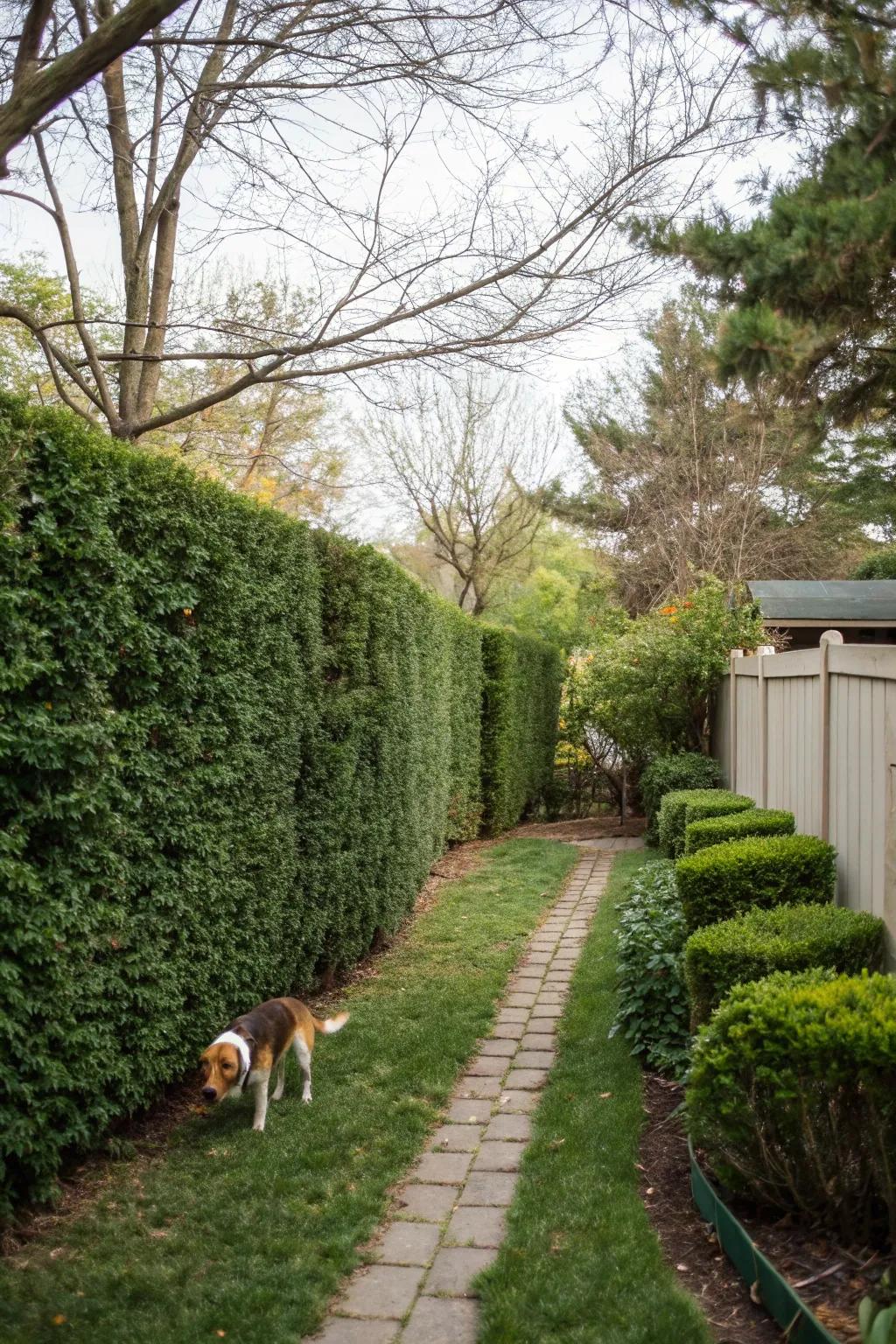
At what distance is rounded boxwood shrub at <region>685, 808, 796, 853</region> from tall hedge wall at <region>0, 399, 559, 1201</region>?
8.14 ft

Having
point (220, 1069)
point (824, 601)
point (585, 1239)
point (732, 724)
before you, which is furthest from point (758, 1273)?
point (824, 601)

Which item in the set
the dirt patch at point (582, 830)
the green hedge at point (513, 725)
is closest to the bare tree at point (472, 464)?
the green hedge at point (513, 725)

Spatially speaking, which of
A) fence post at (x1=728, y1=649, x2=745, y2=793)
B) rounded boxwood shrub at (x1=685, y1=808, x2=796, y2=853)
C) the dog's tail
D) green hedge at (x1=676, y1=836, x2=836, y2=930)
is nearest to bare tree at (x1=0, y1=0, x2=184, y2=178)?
the dog's tail

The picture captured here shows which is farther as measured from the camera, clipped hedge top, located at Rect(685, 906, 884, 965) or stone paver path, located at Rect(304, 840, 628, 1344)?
clipped hedge top, located at Rect(685, 906, 884, 965)

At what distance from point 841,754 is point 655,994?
171 centimetres

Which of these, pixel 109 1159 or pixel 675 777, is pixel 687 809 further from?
pixel 109 1159

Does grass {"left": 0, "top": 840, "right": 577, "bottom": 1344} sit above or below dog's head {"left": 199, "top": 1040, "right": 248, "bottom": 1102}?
below

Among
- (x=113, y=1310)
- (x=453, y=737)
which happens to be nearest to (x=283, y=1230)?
(x=113, y=1310)

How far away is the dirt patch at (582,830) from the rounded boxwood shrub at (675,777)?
1.62 metres

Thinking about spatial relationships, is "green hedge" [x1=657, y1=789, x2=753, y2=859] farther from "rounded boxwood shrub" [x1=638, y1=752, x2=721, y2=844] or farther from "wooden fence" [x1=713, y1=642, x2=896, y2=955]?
"rounded boxwood shrub" [x1=638, y1=752, x2=721, y2=844]

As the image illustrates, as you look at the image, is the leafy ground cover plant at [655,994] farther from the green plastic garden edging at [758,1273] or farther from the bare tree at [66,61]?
the bare tree at [66,61]

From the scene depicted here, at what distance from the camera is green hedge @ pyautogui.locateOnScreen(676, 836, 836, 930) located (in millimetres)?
5281

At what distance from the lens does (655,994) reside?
5742 millimetres

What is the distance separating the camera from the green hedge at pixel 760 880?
5281mm
